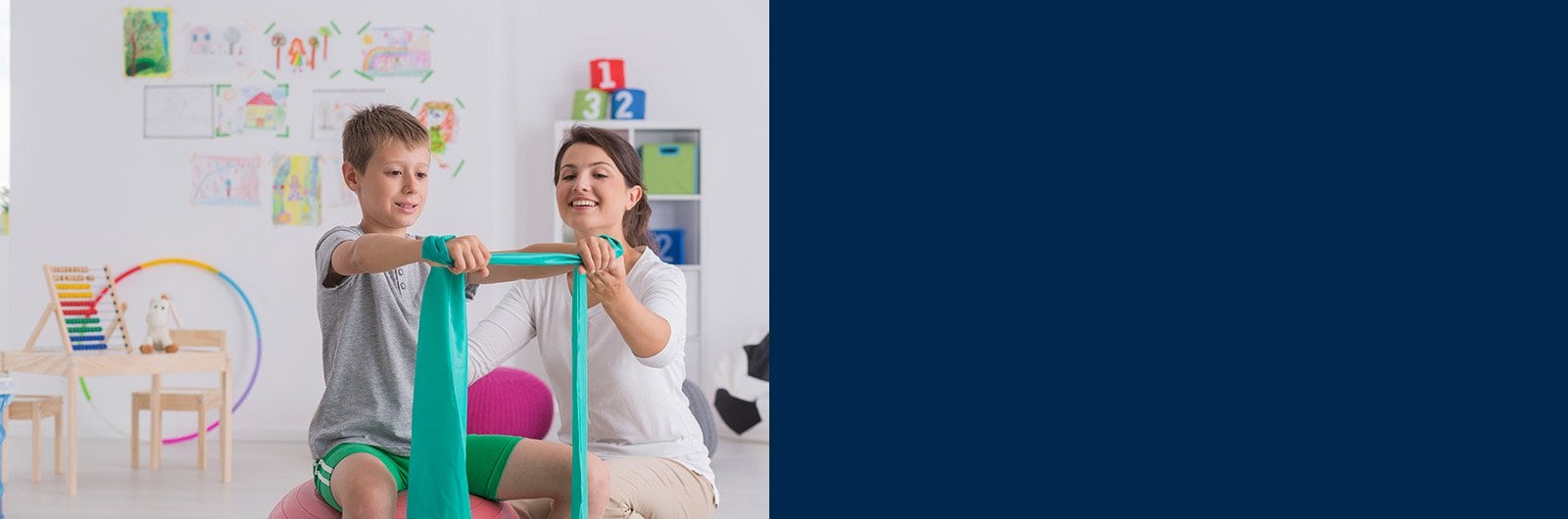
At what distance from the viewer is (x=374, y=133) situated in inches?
71.5

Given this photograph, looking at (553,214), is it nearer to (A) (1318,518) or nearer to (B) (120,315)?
(B) (120,315)

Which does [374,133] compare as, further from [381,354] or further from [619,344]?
[619,344]

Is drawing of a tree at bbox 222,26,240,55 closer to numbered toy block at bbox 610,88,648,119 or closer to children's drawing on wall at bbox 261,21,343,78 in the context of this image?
children's drawing on wall at bbox 261,21,343,78

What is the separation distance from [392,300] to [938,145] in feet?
3.13

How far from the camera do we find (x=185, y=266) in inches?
204

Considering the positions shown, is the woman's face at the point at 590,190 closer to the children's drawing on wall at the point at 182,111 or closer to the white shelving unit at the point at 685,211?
the white shelving unit at the point at 685,211

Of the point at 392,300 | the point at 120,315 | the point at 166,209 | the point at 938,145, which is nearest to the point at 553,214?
the point at 166,209

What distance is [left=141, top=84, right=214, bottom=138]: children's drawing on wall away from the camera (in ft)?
16.9

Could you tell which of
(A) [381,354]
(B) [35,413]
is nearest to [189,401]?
(B) [35,413]

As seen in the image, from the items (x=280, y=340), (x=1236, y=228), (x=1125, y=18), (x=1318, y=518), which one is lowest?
(x=280, y=340)

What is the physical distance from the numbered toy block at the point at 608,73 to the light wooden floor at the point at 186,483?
1670 mm

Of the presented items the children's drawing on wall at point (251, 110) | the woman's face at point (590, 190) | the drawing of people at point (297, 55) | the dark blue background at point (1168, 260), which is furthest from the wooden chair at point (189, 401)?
the dark blue background at point (1168, 260)

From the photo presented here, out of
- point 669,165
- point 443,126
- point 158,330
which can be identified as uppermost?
point 443,126

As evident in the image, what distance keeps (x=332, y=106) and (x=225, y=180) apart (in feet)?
1.78
